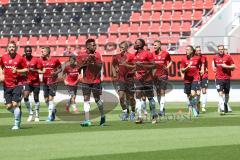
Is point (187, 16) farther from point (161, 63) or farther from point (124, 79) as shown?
point (124, 79)

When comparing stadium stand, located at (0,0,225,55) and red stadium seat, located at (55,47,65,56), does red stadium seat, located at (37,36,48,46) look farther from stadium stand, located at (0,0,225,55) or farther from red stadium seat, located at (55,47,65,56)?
red stadium seat, located at (55,47,65,56)

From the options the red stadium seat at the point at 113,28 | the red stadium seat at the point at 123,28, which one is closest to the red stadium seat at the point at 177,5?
the red stadium seat at the point at 123,28

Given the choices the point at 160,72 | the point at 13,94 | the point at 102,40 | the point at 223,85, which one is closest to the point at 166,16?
the point at 102,40

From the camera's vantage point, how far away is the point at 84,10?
50969mm

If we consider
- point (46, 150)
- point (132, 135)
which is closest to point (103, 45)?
point (132, 135)

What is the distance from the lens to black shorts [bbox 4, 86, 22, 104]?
2009cm

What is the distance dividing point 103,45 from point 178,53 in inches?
330

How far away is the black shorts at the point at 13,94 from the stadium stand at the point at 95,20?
73.7ft

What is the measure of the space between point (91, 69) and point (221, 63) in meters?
7.92

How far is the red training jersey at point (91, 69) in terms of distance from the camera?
20.9 meters

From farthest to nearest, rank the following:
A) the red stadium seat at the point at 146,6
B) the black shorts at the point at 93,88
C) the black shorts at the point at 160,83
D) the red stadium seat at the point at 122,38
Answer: the red stadium seat at the point at 146,6, the red stadium seat at the point at 122,38, the black shorts at the point at 160,83, the black shorts at the point at 93,88

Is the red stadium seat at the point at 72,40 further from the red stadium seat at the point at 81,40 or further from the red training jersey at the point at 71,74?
the red training jersey at the point at 71,74

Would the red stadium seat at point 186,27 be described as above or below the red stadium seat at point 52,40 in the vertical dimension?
above

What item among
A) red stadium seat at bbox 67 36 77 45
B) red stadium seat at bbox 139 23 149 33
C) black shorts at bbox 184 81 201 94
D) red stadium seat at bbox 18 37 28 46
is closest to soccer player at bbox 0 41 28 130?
black shorts at bbox 184 81 201 94
